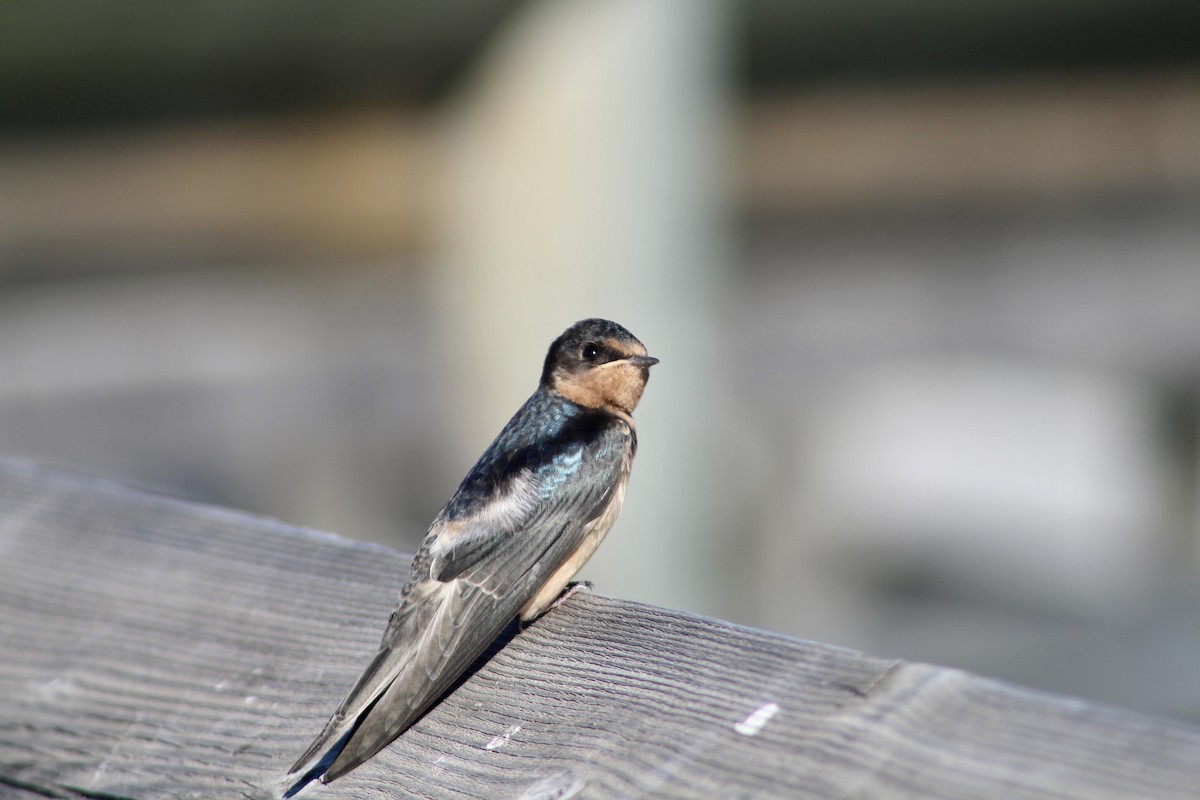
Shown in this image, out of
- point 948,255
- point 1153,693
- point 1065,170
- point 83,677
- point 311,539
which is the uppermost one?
point 1065,170

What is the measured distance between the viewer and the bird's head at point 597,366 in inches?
129

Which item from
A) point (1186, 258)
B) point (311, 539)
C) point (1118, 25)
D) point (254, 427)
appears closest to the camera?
point (311, 539)

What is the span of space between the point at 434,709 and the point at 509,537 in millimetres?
666

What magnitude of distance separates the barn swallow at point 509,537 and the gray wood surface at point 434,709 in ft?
0.16

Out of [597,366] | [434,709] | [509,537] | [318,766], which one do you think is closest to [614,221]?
[597,366]

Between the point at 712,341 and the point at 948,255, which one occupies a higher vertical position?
the point at 948,255

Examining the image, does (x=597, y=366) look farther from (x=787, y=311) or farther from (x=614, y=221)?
(x=787, y=311)

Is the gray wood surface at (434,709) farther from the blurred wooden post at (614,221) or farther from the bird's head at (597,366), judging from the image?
the blurred wooden post at (614,221)

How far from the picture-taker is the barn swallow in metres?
1.89

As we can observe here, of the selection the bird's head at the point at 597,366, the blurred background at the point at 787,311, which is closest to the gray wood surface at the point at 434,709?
the bird's head at the point at 597,366

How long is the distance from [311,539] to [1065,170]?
6619mm

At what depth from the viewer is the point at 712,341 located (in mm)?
5121

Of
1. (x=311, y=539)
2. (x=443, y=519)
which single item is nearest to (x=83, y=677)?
(x=311, y=539)

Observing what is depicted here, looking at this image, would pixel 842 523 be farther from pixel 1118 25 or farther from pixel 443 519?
pixel 443 519
